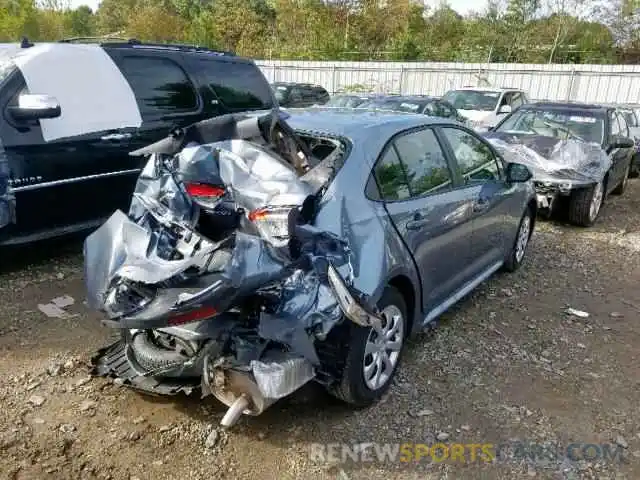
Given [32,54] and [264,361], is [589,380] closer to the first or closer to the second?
[264,361]

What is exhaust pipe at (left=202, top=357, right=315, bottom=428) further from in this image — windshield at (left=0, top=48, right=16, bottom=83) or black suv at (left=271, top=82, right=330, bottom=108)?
black suv at (left=271, top=82, right=330, bottom=108)

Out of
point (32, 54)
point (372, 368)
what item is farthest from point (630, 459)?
point (32, 54)

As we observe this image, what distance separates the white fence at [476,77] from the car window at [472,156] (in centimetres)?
1766

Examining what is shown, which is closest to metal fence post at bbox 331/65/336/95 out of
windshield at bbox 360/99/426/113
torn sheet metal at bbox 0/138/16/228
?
windshield at bbox 360/99/426/113

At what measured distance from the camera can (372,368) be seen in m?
3.28

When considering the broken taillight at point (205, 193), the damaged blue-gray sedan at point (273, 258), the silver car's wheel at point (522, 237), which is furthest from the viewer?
the silver car's wheel at point (522, 237)

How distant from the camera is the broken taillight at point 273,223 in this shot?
2834 millimetres

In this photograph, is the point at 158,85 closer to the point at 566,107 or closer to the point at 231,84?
the point at 231,84

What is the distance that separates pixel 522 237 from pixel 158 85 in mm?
3979

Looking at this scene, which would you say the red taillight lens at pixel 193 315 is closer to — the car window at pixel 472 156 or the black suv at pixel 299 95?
the car window at pixel 472 156

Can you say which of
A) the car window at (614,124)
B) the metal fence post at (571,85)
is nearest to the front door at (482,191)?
the car window at (614,124)

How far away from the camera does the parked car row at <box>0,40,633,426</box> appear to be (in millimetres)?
2711

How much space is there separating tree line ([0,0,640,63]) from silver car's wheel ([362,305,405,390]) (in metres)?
22.8

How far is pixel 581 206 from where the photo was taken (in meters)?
7.68
